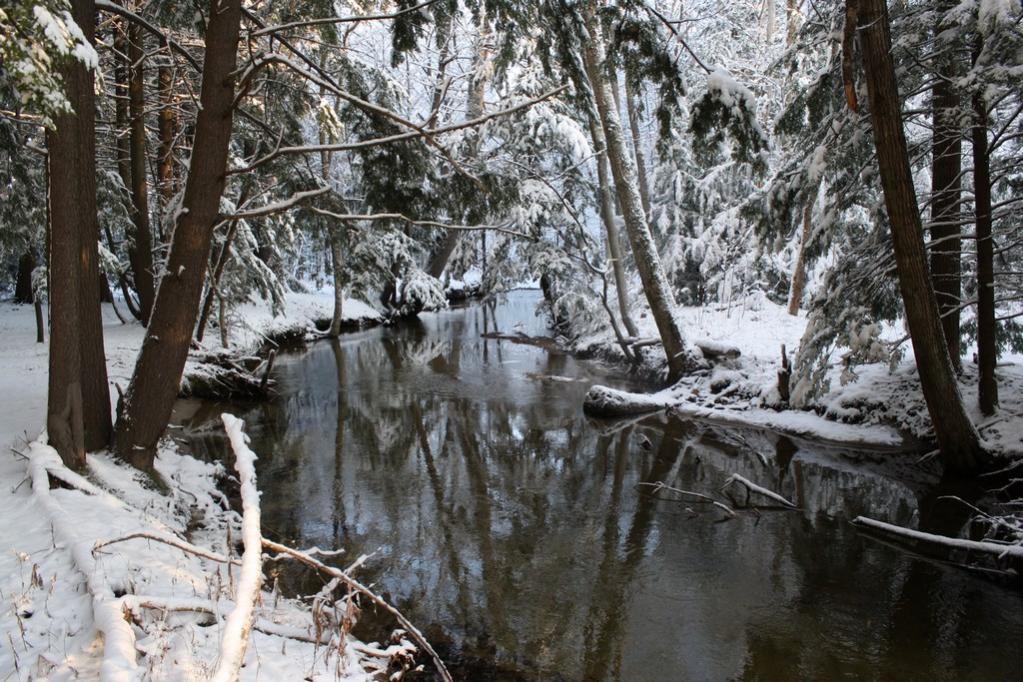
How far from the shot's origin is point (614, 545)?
265 inches

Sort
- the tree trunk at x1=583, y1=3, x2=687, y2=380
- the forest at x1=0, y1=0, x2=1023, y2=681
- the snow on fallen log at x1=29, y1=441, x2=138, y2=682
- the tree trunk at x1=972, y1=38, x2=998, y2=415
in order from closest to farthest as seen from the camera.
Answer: the snow on fallen log at x1=29, y1=441, x2=138, y2=682 → the forest at x1=0, y1=0, x2=1023, y2=681 → the tree trunk at x1=972, y1=38, x2=998, y2=415 → the tree trunk at x1=583, y1=3, x2=687, y2=380

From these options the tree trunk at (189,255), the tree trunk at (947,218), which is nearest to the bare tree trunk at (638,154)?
the tree trunk at (947,218)

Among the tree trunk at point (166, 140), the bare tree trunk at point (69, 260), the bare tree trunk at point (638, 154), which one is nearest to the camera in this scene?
the bare tree trunk at point (69, 260)

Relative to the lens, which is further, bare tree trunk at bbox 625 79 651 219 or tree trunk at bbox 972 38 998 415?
bare tree trunk at bbox 625 79 651 219

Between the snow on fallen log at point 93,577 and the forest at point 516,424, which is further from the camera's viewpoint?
the forest at point 516,424

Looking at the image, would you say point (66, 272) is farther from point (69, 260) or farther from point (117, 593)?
point (117, 593)

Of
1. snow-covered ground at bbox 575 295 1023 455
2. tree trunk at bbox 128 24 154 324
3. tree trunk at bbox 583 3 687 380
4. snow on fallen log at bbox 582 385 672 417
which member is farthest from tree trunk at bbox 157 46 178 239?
snow-covered ground at bbox 575 295 1023 455

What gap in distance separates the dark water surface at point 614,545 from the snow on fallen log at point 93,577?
1977 mm

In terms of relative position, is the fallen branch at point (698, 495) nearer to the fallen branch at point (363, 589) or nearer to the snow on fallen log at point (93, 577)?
the fallen branch at point (363, 589)

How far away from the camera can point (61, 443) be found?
5.80 meters

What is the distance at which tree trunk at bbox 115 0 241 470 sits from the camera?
20.6ft

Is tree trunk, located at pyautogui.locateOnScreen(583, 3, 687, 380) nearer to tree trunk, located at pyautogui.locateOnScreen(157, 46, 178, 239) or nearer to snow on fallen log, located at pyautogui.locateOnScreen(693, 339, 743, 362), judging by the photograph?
snow on fallen log, located at pyautogui.locateOnScreen(693, 339, 743, 362)

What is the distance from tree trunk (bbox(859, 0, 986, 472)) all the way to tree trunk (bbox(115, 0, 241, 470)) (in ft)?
20.3

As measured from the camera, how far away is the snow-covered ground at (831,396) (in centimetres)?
867
